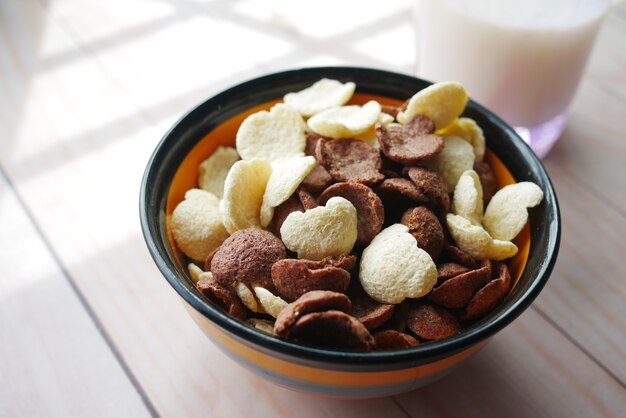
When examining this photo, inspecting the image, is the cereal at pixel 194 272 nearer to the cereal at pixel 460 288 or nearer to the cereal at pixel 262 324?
the cereal at pixel 262 324

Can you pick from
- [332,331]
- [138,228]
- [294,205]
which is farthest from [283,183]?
[138,228]

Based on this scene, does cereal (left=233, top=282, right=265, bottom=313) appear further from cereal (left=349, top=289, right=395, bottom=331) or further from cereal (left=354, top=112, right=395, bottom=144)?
cereal (left=354, top=112, right=395, bottom=144)

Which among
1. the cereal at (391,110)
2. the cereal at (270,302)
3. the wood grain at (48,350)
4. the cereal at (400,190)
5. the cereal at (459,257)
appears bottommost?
the wood grain at (48,350)

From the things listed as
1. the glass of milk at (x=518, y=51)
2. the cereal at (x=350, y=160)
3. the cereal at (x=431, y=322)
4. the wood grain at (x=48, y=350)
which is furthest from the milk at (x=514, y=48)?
the wood grain at (x=48, y=350)

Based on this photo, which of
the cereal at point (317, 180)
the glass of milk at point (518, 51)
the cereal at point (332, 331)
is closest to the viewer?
the cereal at point (332, 331)

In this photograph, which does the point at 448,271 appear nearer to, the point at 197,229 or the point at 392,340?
the point at 392,340

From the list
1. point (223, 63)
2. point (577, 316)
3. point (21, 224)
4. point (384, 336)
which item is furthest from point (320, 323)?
point (223, 63)

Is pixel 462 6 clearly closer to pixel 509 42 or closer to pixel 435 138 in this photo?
pixel 509 42
